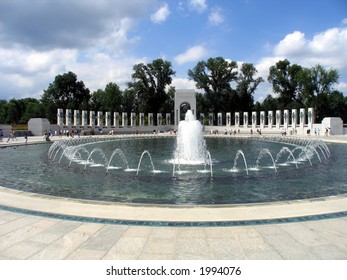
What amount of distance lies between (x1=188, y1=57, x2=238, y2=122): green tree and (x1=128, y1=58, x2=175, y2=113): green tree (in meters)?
7.52

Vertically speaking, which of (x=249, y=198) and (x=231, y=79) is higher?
(x=231, y=79)

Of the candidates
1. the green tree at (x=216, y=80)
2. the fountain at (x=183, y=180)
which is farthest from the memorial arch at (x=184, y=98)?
the fountain at (x=183, y=180)

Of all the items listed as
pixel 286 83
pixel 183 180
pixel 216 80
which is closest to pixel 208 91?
pixel 216 80

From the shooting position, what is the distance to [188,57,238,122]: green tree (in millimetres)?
85625

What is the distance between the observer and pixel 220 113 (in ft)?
264

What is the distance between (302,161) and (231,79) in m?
69.7

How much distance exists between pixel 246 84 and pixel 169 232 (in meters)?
84.8

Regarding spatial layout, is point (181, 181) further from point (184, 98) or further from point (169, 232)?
point (184, 98)

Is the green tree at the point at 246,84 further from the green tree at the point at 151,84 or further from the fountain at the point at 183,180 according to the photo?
the fountain at the point at 183,180

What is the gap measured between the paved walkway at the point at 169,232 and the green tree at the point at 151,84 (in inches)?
Result: 3085

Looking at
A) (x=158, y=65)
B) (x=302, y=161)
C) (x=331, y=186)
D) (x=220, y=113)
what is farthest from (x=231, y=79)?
(x=331, y=186)

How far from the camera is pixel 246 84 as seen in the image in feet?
285
